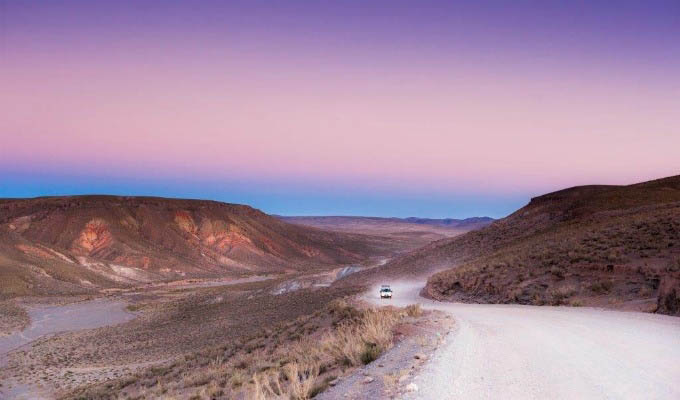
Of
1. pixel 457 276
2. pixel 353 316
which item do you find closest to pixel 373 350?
pixel 353 316

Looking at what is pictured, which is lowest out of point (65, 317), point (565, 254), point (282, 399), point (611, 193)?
point (65, 317)

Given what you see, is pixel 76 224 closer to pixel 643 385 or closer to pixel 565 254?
pixel 565 254

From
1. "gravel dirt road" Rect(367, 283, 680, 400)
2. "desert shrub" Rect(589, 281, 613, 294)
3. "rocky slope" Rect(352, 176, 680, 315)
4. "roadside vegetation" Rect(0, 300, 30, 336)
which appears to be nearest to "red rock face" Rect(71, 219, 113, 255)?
"roadside vegetation" Rect(0, 300, 30, 336)

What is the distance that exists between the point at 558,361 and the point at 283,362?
694cm

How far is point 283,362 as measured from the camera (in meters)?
12.7

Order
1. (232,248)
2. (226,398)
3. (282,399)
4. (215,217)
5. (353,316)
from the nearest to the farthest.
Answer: (282,399)
(226,398)
(353,316)
(232,248)
(215,217)

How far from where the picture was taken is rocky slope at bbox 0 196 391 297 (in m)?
86.5

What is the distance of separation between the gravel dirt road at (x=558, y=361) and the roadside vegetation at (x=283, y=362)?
5.98 ft

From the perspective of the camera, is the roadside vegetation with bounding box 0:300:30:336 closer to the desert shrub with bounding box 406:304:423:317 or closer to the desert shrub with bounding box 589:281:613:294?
the desert shrub with bounding box 406:304:423:317

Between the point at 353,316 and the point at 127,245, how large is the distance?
10431 centimetres

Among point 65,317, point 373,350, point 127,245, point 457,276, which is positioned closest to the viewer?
point 373,350

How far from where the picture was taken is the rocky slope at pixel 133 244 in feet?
284

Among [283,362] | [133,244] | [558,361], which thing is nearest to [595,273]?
[558,361]

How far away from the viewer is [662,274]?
60.3 ft
